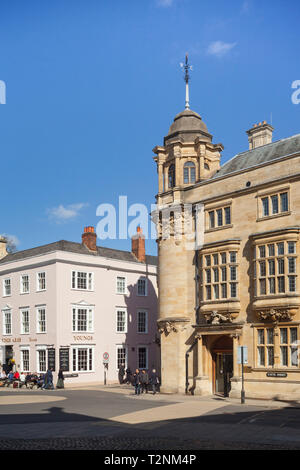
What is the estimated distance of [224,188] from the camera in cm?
3444

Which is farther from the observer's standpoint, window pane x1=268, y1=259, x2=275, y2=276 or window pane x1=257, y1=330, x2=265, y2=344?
window pane x1=257, y1=330, x2=265, y2=344

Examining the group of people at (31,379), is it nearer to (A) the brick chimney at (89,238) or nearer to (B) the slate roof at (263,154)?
(A) the brick chimney at (89,238)

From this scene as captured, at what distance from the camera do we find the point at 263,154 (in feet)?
117

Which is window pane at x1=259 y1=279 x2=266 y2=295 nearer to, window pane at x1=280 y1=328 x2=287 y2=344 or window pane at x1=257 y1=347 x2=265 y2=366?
window pane at x1=280 y1=328 x2=287 y2=344

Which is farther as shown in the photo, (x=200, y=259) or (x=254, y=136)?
(x=254, y=136)

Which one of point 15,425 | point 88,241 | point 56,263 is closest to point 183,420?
point 15,425

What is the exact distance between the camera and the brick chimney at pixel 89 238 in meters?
52.4

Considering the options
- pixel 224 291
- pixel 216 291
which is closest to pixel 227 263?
pixel 224 291

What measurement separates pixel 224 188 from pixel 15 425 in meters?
19.8

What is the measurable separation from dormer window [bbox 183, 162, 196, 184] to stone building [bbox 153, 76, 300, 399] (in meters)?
0.07

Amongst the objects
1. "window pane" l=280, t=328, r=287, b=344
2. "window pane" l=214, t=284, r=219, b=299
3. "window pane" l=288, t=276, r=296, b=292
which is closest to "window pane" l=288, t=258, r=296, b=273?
"window pane" l=288, t=276, r=296, b=292

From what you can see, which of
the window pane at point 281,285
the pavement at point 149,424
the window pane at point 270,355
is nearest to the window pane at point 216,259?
the window pane at point 281,285

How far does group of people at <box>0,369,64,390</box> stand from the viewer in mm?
42562
